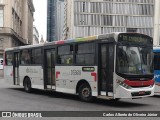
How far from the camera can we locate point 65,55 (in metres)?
16.6

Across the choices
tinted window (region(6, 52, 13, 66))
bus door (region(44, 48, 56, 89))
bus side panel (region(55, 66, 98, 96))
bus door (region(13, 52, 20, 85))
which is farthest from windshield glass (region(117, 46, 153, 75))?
tinted window (region(6, 52, 13, 66))

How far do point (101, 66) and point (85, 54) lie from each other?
127 cm

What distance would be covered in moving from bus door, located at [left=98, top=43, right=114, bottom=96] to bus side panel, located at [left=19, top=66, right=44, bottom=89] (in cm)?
550

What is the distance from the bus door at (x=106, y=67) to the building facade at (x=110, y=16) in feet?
226

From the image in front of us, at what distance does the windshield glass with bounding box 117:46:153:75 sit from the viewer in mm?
13391

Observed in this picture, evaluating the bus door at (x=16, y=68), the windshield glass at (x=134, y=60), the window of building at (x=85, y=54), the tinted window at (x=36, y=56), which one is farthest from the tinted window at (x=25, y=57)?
the windshield glass at (x=134, y=60)

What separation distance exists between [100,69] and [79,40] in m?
2.09

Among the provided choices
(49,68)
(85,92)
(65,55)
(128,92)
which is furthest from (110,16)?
(128,92)

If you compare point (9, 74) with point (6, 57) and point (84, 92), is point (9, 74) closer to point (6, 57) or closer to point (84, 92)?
point (6, 57)

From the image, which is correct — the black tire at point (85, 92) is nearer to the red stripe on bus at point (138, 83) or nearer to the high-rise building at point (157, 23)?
the red stripe on bus at point (138, 83)

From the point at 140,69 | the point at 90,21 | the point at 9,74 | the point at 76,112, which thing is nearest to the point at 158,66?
the point at 140,69

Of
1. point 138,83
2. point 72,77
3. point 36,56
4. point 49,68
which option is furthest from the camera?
point 36,56

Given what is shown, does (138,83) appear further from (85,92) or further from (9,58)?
(9,58)

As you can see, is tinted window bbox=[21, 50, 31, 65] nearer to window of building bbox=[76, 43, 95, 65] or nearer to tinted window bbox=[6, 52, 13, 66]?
tinted window bbox=[6, 52, 13, 66]
